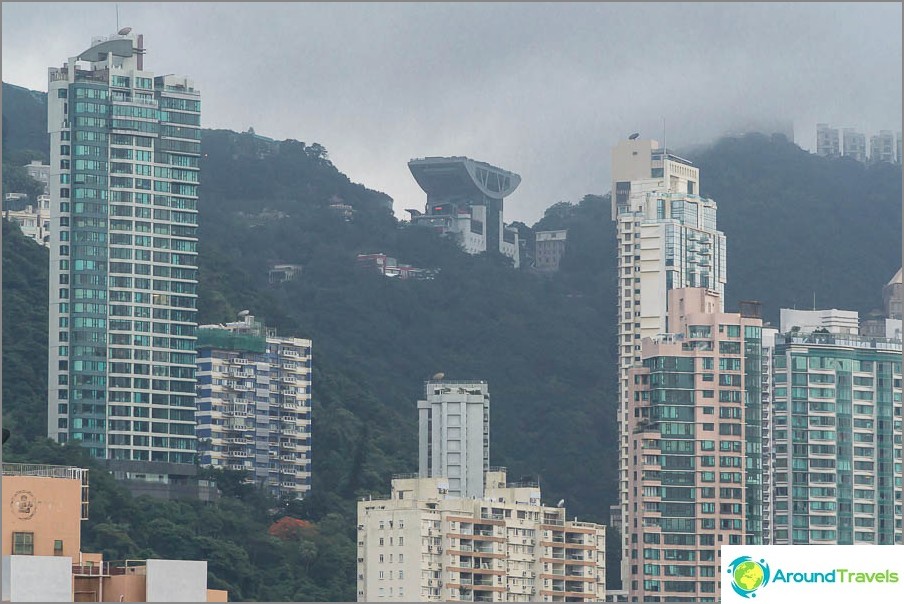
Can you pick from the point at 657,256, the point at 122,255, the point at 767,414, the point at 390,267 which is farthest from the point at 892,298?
the point at 122,255

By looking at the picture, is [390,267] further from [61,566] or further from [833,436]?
[61,566]

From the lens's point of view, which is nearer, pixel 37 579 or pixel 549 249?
pixel 37 579

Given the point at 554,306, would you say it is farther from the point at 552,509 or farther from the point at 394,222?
the point at 552,509

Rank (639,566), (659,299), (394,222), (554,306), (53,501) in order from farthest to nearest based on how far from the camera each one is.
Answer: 1. (394,222)
2. (554,306)
3. (659,299)
4. (639,566)
5. (53,501)

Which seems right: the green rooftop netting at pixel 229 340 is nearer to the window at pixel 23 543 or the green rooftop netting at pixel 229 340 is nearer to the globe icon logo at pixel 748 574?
the window at pixel 23 543

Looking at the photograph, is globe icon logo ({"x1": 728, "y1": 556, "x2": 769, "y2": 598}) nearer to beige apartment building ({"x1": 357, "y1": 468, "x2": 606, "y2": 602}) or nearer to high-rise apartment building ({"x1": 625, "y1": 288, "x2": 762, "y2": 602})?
beige apartment building ({"x1": 357, "y1": 468, "x2": 606, "y2": 602})

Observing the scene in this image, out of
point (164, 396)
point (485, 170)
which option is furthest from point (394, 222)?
point (164, 396)
